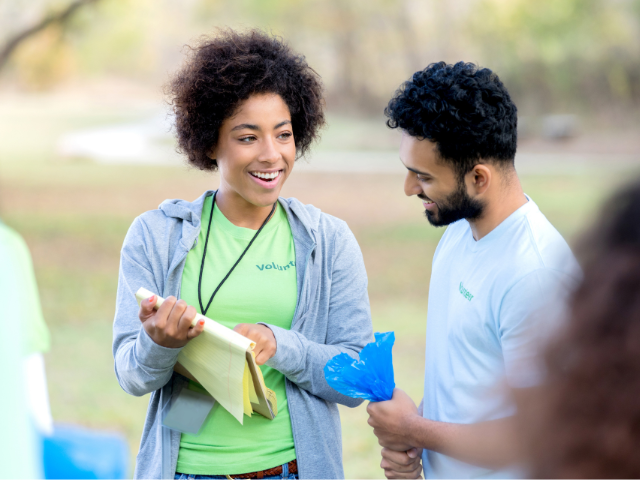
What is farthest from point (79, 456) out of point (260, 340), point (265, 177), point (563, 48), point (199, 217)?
point (563, 48)

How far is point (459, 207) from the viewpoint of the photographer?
1.80 metres

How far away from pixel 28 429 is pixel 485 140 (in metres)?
1.45

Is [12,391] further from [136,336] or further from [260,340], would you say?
[136,336]

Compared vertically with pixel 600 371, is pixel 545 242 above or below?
above

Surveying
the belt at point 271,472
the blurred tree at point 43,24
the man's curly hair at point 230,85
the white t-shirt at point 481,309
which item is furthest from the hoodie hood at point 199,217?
the blurred tree at point 43,24

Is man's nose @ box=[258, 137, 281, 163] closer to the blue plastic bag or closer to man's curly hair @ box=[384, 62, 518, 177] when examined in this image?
man's curly hair @ box=[384, 62, 518, 177]

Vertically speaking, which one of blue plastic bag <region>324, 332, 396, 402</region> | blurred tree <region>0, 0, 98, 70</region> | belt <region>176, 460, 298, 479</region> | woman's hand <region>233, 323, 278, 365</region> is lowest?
belt <region>176, 460, 298, 479</region>

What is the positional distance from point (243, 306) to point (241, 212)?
0.35m

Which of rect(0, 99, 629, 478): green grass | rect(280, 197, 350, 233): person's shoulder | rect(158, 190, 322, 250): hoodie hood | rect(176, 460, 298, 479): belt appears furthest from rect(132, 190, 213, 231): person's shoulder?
rect(176, 460, 298, 479): belt

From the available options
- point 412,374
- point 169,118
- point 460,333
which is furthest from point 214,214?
point 412,374

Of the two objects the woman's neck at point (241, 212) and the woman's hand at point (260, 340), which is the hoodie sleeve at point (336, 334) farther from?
the woman's neck at point (241, 212)

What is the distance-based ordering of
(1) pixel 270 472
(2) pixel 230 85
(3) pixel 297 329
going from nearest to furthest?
1. (1) pixel 270 472
2. (3) pixel 297 329
3. (2) pixel 230 85

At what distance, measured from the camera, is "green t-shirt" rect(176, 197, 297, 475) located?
6.00ft

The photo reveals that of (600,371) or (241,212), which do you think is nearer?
(600,371)
